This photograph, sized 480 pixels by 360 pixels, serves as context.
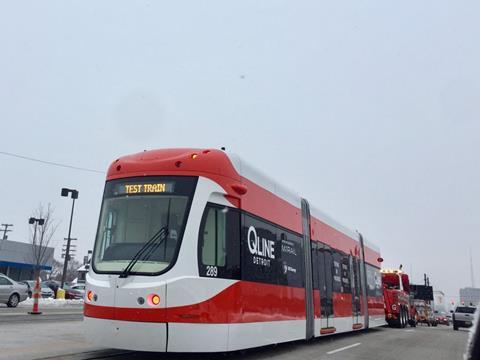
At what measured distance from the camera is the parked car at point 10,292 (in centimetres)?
2133

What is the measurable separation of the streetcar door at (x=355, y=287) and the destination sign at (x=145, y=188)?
9.77 meters

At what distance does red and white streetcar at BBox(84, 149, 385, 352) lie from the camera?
7023 mm

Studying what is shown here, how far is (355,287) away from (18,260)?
46991 mm

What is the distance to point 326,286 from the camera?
1286cm

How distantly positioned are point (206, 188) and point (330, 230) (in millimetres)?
7244

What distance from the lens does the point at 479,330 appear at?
1592 mm

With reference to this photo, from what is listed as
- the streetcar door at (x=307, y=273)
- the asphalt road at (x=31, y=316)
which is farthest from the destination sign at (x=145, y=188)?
the asphalt road at (x=31, y=316)

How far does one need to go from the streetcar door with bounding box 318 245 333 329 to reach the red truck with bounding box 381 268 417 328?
35.9 ft

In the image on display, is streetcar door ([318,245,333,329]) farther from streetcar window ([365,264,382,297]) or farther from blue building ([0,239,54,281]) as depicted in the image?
blue building ([0,239,54,281])

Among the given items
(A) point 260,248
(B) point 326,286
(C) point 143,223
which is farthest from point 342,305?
(C) point 143,223

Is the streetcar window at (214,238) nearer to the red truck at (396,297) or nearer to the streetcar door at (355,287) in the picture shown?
→ the streetcar door at (355,287)

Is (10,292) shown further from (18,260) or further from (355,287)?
(18,260)

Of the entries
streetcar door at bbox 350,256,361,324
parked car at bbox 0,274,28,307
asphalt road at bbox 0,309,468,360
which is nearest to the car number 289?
asphalt road at bbox 0,309,468,360

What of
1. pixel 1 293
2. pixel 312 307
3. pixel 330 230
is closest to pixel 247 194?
pixel 312 307
